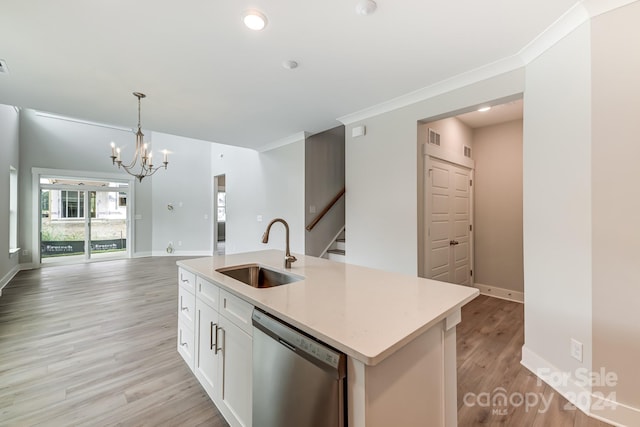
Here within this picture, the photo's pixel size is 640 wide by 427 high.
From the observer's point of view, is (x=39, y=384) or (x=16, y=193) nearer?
(x=39, y=384)

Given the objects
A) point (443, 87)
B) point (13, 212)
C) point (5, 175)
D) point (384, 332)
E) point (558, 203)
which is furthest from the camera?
point (13, 212)

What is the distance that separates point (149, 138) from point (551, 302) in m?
9.20

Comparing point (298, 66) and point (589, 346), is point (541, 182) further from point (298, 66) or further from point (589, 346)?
point (298, 66)

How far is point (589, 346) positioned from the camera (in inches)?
68.3

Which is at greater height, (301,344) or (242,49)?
(242,49)

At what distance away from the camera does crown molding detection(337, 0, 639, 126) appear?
5.48 feet

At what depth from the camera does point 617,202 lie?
5.37ft

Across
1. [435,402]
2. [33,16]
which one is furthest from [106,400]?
[33,16]

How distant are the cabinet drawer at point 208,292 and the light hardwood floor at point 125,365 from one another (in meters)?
0.72

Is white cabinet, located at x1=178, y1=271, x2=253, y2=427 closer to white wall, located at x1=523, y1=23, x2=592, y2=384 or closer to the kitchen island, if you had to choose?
the kitchen island

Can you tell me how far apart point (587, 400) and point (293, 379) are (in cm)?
204

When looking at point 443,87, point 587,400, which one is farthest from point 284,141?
point 587,400

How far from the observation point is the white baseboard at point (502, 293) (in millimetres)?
3827

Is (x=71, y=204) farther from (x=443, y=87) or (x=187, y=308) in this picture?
(x=443, y=87)
